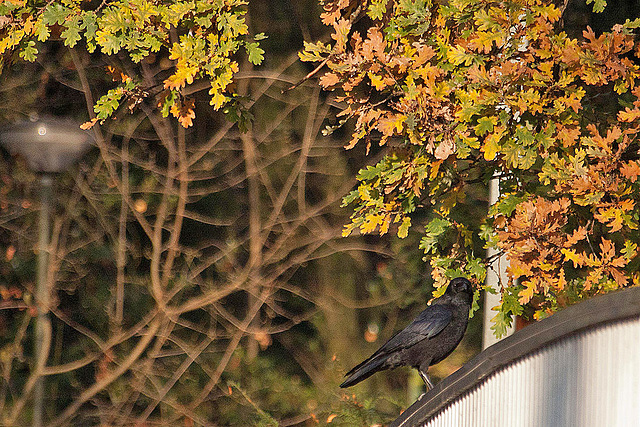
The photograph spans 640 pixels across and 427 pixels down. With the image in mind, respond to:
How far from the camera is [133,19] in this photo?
3.77 metres

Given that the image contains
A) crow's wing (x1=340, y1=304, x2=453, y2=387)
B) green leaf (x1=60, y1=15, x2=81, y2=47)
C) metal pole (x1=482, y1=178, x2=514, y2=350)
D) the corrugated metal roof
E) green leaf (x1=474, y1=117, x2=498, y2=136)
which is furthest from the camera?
metal pole (x1=482, y1=178, x2=514, y2=350)

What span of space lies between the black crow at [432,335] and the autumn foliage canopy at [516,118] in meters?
0.17

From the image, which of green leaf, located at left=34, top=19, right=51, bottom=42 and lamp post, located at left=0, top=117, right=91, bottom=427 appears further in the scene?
lamp post, located at left=0, top=117, right=91, bottom=427

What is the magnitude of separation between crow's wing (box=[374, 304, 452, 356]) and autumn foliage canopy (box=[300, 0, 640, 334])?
0.74 feet

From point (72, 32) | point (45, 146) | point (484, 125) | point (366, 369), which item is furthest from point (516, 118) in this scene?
point (45, 146)

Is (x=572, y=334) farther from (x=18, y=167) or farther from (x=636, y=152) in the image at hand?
(x=18, y=167)

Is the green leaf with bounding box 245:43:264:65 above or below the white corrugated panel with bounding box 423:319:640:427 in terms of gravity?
above

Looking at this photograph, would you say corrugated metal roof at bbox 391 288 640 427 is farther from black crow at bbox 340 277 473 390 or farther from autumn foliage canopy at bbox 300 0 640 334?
black crow at bbox 340 277 473 390

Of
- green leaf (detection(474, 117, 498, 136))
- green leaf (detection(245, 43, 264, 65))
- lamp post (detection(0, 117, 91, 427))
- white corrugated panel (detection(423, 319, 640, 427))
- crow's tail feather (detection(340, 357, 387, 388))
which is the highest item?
lamp post (detection(0, 117, 91, 427))

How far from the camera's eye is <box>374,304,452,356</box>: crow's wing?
3.81 metres

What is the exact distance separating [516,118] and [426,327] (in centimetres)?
93

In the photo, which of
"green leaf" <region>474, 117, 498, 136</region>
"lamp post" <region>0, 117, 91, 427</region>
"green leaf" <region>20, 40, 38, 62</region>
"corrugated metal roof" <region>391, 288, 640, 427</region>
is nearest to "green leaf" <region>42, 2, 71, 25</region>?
"green leaf" <region>20, 40, 38, 62</region>

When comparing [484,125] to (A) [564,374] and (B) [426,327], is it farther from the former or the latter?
(A) [564,374]

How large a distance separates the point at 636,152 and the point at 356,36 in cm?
121
